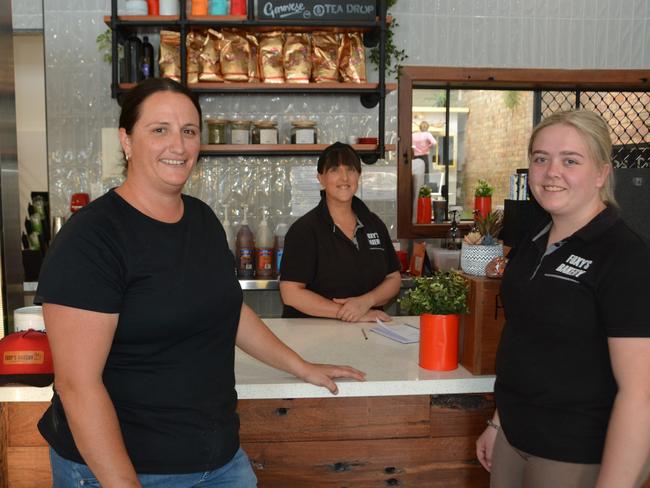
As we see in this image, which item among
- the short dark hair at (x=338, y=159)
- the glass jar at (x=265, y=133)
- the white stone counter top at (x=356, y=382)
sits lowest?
the white stone counter top at (x=356, y=382)

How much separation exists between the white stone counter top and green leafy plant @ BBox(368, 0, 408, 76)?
8.70 ft

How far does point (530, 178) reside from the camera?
1603 mm

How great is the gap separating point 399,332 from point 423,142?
3.14 m

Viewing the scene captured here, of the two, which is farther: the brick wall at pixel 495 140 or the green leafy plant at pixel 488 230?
the brick wall at pixel 495 140

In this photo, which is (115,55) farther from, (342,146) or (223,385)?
(223,385)

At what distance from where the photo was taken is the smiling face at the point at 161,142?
4.82ft

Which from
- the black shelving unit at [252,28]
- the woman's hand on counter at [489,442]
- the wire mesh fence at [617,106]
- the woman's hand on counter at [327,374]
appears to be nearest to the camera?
the woman's hand on counter at [489,442]

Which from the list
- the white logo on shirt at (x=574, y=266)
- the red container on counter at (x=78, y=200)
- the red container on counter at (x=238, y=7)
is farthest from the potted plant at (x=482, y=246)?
the red container on counter at (x=78, y=200)

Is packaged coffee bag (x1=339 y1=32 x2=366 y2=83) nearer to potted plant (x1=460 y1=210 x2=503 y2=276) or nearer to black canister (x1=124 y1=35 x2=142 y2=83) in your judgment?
black canister (x1=124 y1=35 x2=142 y2=83)

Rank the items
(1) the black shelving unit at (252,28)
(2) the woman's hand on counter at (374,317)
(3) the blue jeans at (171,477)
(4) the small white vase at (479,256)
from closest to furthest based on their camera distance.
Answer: (3) the blue jeans at (171,477)
(4) the small white vase at (479,256)
(2) the woman's hand on counter at (374,317)
(1) the black shelving unit at (252,28)

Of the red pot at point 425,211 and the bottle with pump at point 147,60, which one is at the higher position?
the bottle with pump at point 147,60

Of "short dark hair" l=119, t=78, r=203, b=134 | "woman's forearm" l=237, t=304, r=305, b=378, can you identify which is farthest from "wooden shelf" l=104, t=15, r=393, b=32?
"short dark hair" l=119, t=78, r=203, b=134

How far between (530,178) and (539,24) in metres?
3.56

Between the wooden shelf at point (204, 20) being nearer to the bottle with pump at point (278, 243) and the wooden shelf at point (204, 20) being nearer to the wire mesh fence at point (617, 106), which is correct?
the bottle with pump at point (278, 243)
